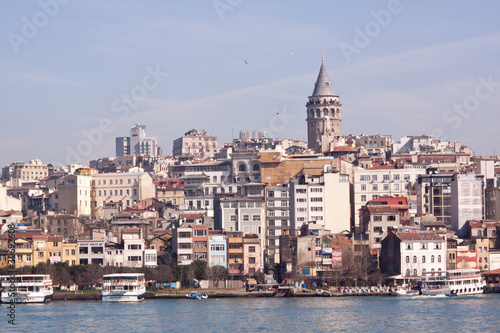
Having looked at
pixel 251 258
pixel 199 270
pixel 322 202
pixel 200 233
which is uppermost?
pixel 322 202

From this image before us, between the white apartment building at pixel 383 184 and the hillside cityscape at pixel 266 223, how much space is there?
0.09 m

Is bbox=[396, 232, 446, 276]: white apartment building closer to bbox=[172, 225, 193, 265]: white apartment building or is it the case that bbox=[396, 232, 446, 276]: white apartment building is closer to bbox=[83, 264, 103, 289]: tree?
bbox=[172, 225, 193, 265]: white apartment building

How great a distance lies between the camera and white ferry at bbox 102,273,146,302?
180 feet

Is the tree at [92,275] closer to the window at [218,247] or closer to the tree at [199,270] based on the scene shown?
the tree at [199,270]

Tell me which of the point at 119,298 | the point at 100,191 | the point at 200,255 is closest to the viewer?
the point at 119,298

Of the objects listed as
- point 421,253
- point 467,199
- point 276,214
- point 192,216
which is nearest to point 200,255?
point 192,216

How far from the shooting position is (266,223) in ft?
229

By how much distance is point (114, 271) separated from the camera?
195ft

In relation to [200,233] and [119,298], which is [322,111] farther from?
[119,298]

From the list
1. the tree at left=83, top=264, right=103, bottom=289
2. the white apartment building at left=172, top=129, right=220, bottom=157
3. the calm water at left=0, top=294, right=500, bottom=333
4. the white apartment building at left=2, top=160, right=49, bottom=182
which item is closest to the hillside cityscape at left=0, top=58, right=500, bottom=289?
the tree at left=83, top=264, right=103, bottom=289

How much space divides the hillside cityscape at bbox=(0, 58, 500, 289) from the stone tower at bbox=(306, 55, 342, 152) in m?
36.6

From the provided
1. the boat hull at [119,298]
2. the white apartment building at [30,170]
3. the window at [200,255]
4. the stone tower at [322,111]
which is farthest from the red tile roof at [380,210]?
the white apartment building at [30,170]

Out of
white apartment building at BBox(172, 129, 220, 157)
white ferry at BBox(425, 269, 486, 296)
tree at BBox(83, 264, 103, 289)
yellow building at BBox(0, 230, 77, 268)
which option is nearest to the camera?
white ferry at BBox(425, 269, 486, 296)

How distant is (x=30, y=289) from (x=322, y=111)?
83.4 meters
